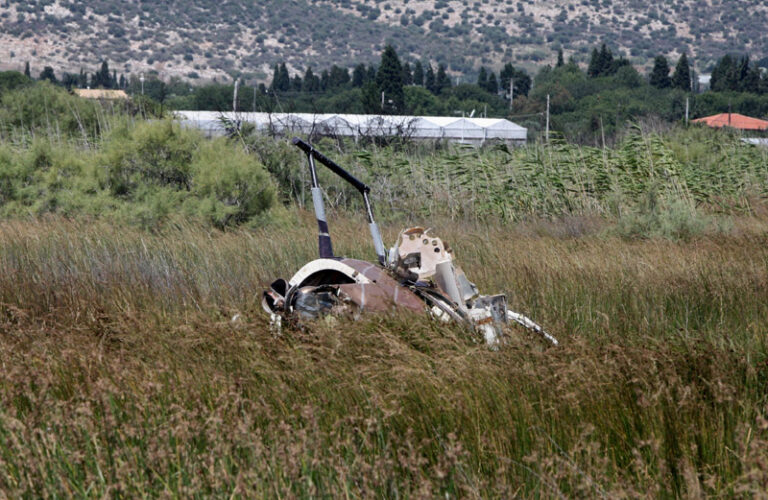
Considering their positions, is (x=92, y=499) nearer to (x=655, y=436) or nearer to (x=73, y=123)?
(x=655, y=436)

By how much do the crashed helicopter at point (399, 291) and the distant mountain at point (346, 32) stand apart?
121558mm

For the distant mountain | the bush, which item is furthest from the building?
the distant mountain

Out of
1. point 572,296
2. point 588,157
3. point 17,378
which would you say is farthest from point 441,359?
point 588,157

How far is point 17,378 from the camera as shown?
385cm

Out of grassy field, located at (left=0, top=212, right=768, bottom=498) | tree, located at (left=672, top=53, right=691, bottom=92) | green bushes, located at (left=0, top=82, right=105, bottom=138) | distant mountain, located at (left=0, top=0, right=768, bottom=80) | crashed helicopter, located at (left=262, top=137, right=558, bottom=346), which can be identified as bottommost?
grassy field, located at (left=0, top=212, right=768, bottom=498)

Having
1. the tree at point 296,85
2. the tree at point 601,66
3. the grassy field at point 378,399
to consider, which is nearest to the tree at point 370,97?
the tree at point 296,85

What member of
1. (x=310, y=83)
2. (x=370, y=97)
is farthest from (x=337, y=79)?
(x=370, y=97)

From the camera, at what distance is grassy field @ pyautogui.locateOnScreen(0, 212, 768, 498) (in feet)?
9.98

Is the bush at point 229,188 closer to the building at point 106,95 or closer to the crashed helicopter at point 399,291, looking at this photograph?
the crashed helicopter at point 399,291

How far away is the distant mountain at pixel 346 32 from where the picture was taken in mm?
131375

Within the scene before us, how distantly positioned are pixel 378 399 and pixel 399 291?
1141 mm

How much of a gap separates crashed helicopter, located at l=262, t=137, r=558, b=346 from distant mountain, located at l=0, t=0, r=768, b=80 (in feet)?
399

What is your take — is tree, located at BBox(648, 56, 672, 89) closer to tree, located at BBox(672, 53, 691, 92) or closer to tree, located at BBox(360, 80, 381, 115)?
tree, located at BBox(672, 53, 691, 92)

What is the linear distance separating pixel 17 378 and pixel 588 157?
10889mm
